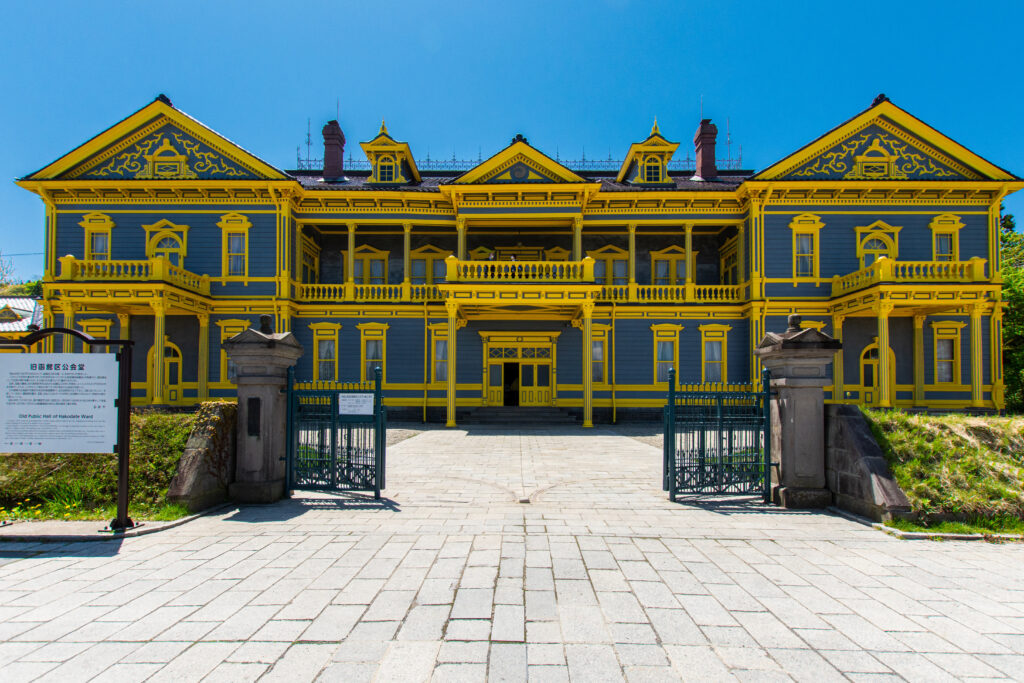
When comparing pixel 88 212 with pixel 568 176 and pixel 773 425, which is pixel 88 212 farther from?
pixel 773 425

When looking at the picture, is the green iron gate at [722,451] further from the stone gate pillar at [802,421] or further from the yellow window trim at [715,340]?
the yellow window trim at [715,340]

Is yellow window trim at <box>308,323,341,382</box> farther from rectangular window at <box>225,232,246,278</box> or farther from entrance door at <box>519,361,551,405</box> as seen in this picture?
entrance door at <box>519,361,551,405</box>

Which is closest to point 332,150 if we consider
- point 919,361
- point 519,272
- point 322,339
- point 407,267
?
point 407,267

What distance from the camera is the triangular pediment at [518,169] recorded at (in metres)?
20.9

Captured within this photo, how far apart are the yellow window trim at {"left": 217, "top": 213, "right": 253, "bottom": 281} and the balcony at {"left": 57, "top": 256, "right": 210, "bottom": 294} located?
166 cm

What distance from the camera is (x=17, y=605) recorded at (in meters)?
4.21

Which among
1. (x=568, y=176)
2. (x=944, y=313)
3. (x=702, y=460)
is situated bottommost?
(x=702, y=460)

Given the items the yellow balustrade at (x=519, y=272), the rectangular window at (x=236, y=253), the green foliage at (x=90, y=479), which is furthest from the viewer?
the rectangular window at (x=236, y=253)

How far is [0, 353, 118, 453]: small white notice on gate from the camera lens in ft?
20.5

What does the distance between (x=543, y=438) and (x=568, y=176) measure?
1094 centimetres

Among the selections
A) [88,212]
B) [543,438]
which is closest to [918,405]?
[543,438]

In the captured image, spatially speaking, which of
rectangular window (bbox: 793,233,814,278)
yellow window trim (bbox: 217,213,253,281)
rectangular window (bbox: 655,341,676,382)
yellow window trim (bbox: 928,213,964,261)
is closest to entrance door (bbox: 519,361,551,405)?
rectangular window (bbox: 655,341,676,382)

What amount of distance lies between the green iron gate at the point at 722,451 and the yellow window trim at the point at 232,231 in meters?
19.6

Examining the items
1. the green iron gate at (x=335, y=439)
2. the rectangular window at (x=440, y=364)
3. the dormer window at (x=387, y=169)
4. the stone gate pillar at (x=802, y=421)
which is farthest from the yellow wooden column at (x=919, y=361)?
the dormer window at (x=387, y=169)
